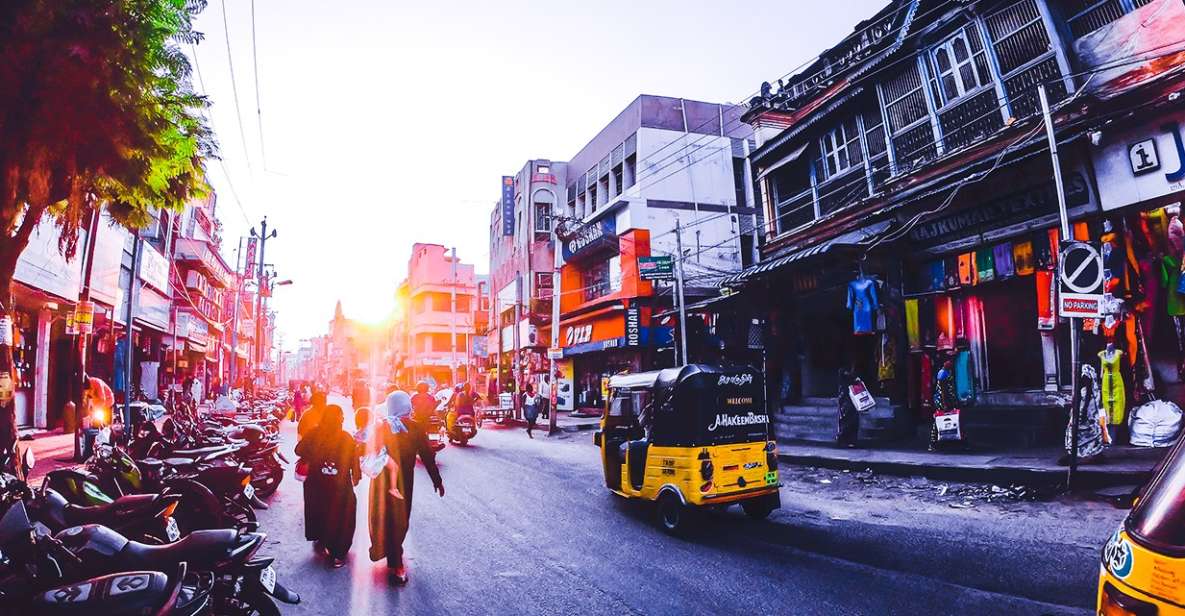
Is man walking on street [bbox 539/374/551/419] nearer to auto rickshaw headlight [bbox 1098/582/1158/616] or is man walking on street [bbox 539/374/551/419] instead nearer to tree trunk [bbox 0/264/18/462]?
tree trunk [bbox 0/264/18/462]

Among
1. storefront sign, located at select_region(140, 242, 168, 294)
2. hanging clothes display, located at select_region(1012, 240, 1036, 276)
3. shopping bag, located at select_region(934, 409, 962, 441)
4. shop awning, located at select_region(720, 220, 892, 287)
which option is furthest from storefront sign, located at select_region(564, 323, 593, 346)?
hanging clothes display, located at select_region(1012, 240, 1036, 276)

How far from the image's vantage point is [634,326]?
28.8 m

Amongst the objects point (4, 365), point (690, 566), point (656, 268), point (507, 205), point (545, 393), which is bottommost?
point (690, 566)

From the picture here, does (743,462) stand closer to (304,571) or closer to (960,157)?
(304,571)

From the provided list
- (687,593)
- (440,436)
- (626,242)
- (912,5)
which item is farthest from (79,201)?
(626,242)

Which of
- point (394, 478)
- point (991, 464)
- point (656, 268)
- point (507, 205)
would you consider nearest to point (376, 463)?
point (394, 478)

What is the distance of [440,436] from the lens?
18297 mm

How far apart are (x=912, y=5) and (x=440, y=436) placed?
17.0m

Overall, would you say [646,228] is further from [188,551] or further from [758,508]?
[188,551]

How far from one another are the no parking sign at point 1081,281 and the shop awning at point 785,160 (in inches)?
423

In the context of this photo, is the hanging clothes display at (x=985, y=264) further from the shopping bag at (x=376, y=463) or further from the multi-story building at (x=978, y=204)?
the shopping bag at (x=376, y=463)

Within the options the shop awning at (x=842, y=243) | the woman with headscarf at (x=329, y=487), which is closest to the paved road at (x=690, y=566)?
the woman with headscarf at (x=329, y=487)

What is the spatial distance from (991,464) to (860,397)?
13.5ft

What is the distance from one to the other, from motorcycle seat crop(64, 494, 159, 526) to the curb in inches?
388
